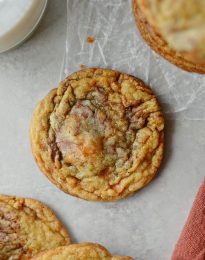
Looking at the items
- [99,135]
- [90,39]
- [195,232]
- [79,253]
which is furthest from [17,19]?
[195,232]

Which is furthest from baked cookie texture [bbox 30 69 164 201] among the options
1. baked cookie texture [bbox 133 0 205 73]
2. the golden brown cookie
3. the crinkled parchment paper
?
baked cookie texture [bbox 133 0 205 73]

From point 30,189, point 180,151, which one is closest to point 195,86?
point 180,151

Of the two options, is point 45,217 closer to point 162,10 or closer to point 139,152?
point 139,152

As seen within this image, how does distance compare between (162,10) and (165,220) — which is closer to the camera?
(162,10)

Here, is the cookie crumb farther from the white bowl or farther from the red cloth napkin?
the red cloth napkin

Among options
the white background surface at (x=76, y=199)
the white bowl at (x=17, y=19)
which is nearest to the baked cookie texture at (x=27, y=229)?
the white background surface at (x=76, y=199)

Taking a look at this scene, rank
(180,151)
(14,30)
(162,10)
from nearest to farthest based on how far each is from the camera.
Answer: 1. (162,10)
2. (14,30)
3. (180,151)
